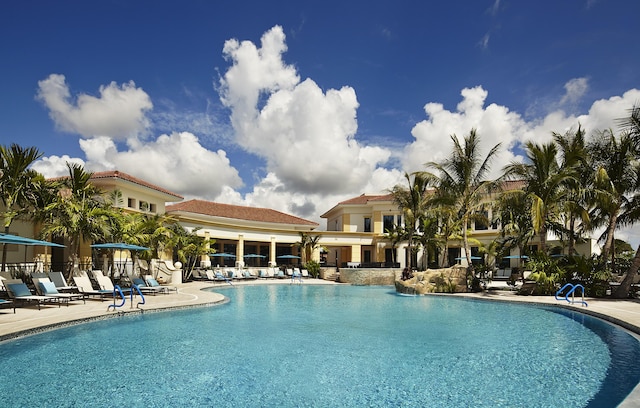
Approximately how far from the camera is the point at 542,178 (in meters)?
17.8

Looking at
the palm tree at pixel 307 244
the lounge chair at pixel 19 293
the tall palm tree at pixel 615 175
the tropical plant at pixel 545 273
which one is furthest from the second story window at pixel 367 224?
the lounge chair at pixel 19 293

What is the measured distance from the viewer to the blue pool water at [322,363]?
558cm

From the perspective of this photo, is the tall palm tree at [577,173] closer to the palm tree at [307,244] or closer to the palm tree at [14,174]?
the palm tree at [307,244]

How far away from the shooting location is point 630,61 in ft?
42.3

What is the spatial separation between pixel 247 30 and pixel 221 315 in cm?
943

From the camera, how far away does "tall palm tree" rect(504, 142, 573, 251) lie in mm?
17016

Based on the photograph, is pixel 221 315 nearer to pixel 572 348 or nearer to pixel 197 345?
pixel 197 345

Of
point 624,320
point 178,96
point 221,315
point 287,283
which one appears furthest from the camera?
point 287,283

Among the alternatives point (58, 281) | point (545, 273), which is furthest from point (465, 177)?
point (58, 281)

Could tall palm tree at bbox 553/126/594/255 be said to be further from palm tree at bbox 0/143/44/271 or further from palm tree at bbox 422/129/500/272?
palm tree at bbox 0/143/44/271

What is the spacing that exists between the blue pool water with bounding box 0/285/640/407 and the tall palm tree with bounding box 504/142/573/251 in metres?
5.96

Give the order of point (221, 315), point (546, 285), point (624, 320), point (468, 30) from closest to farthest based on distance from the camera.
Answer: point (624, 320) → point (221, 315) → point (468, 30) → point (546, 285)

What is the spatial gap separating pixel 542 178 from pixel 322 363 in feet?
48.8

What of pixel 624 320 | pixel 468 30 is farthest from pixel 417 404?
pixel 468 30
